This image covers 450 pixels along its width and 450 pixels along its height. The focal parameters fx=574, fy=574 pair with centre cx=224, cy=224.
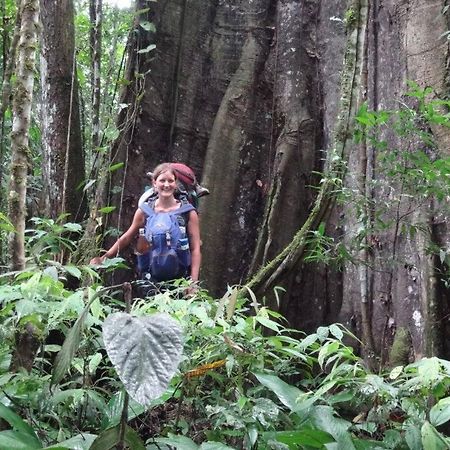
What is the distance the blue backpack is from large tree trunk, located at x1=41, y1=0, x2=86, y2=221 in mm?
1029

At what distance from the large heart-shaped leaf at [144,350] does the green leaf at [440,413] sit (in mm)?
680

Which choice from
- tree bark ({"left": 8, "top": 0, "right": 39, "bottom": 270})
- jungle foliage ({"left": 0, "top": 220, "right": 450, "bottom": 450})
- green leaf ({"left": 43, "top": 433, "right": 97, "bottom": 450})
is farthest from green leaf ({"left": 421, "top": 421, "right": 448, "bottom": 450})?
tree bark ({"left": 8, "top": 0, "right": 39, "bottom": 270})

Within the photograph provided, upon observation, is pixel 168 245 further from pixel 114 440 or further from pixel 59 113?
pixel 114 440

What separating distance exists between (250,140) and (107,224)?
1566 mm

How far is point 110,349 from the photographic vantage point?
3.84 feet

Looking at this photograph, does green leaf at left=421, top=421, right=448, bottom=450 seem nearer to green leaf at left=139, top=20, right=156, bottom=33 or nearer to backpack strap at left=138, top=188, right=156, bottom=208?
backpack strap at left=138, top=188, right=156, bottom=208

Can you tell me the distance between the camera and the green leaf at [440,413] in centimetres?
141

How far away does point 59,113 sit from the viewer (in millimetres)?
4684

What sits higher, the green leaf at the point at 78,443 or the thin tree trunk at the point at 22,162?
the thin tree trunk at the point at 22,162

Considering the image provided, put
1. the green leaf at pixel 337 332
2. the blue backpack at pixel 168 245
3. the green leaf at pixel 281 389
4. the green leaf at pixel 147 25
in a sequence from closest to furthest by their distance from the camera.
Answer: the green leaf at pixel 281 389 < the green leaf at pixel 337 332 < the blue backpack at pixel 168 245 < the green leaf at pixel 147 25

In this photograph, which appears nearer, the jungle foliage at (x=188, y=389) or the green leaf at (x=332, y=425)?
the jungle foliage at (x=188, y=389)

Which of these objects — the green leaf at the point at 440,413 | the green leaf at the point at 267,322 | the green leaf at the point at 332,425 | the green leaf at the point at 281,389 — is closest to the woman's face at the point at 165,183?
the green leaf at the point at 267,322

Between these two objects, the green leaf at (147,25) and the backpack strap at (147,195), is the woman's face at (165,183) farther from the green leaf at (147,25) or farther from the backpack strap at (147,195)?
the green leaf at (147,25)

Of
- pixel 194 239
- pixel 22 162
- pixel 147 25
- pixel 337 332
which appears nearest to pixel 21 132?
pixel 22 162
